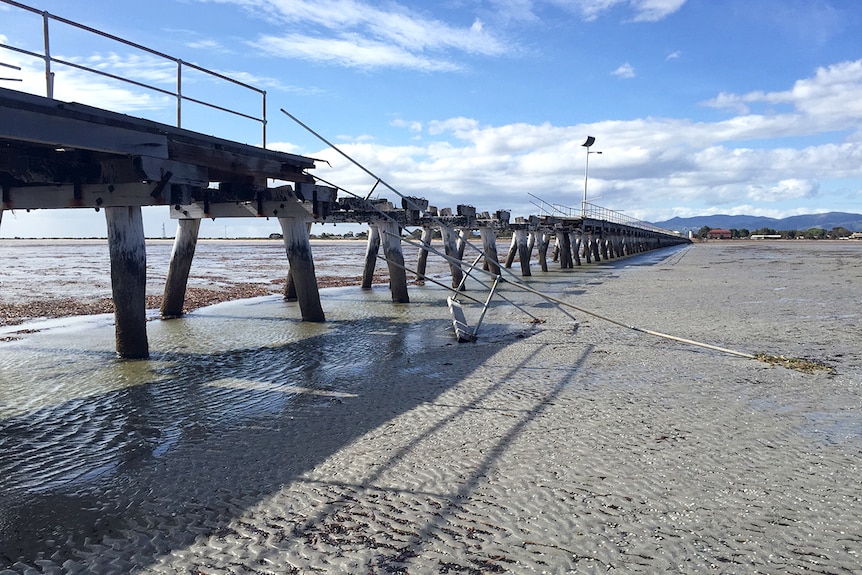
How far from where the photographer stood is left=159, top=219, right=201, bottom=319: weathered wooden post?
15.1 meters

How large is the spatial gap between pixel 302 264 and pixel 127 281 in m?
4.45

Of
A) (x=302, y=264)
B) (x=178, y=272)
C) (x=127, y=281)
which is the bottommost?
(x=178, y=272)

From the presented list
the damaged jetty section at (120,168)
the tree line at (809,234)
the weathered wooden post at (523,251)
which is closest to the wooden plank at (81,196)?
the damaged jetty section at (120,168)

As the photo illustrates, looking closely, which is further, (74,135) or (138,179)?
(138,179)

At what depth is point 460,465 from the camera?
218 inches

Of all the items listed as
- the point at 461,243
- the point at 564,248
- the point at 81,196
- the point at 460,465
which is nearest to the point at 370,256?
the point at 461,243

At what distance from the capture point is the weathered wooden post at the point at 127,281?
33.2ft

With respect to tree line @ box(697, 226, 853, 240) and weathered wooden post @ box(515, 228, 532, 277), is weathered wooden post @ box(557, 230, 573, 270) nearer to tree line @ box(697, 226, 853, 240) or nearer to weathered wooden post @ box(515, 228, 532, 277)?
weathered wooden post @ box(515, 228, 532, 277)

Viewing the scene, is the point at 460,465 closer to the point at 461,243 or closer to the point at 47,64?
the point at 47,64

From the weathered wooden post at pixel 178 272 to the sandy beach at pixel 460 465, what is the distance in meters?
4.24

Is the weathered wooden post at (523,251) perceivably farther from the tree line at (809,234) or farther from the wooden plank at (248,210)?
the tree line at (809,234)

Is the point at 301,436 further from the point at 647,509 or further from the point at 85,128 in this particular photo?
the point at 85,128

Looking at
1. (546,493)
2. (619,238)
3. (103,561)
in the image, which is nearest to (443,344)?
(546,493)

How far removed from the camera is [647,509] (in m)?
4.65
